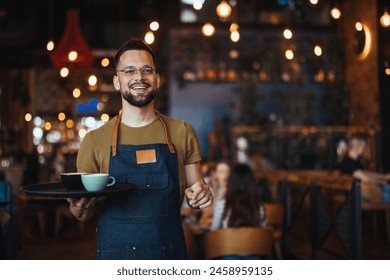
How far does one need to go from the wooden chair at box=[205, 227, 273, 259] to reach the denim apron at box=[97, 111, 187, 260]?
1.56 metres

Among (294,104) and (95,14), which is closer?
(294,104)

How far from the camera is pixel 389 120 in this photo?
33.2ft

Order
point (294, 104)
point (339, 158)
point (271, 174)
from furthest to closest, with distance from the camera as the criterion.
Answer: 1. point (294, 104)
2. point (339, 158)
3. point (271, 174)

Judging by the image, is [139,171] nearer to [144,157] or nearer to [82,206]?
[144,157]

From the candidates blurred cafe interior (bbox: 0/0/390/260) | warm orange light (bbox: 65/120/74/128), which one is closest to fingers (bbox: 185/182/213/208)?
blurred cafe interior (bbox: 0/0/390/260)

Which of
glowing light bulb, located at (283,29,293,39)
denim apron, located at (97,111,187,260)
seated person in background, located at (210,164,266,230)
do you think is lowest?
seated person in background, located at (210,164,266,230)

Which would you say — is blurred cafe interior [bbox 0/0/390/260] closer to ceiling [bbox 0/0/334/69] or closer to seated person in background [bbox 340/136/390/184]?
ceiling [bbox 0/0/334/69]

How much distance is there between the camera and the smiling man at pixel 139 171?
205 centimetres

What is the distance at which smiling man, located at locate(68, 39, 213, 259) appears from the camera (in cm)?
205

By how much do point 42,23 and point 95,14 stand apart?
397 centimetres

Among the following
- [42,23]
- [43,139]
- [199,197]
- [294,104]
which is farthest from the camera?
[43,139]

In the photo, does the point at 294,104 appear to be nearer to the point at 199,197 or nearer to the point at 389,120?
the point at 389,120
